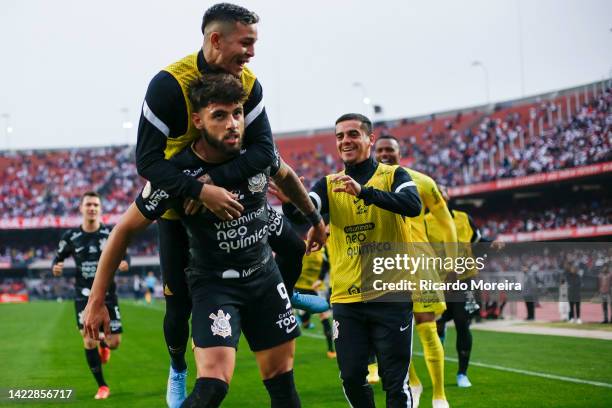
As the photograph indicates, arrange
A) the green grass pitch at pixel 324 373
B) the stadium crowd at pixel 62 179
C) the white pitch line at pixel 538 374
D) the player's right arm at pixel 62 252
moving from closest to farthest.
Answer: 1. the green grass pitch at pixel 324 373
2. the white pitch line at pixel 538 374
3. the player's right arm at pixel 62 252
4. the stadium crowd at pixel 62 179

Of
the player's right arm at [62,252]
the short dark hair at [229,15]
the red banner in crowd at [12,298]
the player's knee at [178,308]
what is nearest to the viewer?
the short dark hair at [229,15]

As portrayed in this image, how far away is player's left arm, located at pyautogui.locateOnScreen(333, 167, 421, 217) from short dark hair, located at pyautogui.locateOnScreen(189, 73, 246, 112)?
5.38 feet

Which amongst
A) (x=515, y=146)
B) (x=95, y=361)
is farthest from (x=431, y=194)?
(x=515, y=146)

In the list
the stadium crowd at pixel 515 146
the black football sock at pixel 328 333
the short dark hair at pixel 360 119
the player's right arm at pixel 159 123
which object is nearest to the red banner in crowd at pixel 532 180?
the stadium crowd at pixel 515 146

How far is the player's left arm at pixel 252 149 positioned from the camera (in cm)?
503

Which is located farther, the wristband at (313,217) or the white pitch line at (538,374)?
the white pitch line at (538,374)

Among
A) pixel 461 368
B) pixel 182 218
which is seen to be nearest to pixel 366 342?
pixel 182 218

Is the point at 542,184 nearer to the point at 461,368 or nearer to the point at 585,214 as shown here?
the point at 585,214

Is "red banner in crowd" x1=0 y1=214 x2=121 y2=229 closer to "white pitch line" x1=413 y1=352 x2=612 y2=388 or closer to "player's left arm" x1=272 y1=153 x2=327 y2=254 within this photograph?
"white pitch line" x1=413 y1=352 x2=612 y2=388

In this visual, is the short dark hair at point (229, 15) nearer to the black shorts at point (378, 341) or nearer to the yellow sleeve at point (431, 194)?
the black shorts at point (378, 341)

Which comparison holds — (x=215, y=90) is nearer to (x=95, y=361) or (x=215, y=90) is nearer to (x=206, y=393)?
(x=206, y=393)

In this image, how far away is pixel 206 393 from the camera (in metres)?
4.76

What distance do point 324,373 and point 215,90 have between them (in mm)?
8833

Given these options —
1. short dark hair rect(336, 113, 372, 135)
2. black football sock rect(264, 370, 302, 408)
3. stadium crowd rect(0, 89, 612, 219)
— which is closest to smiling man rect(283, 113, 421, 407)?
short dark hair rect(336, 113, 372, 135)
